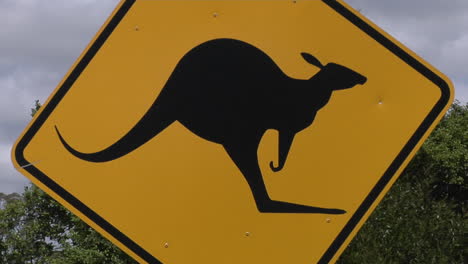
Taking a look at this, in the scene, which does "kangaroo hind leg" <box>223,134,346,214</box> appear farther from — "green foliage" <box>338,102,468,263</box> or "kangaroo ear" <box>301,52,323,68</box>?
"green foliage" <box>338,102,468,263</box>

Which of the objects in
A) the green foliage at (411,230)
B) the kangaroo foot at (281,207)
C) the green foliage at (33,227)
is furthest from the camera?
the green foliage at (33,227)

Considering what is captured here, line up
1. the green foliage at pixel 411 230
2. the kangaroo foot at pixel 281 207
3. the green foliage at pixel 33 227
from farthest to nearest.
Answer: the green foliage at pixel 33 227 < the green foliage at pixel 411 230 < the kangaroo foot at pixel 281 207

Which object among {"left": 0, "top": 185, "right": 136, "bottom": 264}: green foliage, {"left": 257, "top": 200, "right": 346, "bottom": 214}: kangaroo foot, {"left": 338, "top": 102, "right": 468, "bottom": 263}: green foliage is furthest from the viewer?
{"left": 0, "top": 185, "right": 136, "bottom": 264}: green foliage

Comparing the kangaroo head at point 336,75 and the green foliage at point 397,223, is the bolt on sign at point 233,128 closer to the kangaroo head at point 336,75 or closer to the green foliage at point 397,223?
the kangaroo head at point 336,75

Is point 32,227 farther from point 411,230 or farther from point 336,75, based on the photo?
point 336,75

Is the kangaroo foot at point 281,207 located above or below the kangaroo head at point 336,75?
below

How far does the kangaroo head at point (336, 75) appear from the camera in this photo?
2984mm

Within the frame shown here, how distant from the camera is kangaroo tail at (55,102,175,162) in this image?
9.93ft

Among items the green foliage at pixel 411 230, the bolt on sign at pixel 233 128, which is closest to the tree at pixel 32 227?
the green foliage at pixel 411 230

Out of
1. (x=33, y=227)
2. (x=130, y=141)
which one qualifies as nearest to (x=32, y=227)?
(x=33, y=227)

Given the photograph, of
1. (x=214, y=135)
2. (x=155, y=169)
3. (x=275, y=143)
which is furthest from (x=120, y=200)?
(x=275, y=143)

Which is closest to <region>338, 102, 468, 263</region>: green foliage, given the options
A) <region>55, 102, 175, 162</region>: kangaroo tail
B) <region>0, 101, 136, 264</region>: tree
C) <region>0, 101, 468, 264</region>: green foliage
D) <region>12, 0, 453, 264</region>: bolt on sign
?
<region>0, 101, 468, 264</region>: green foliage

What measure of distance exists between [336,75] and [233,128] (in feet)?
1.46

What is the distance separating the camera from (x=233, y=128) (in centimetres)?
299
